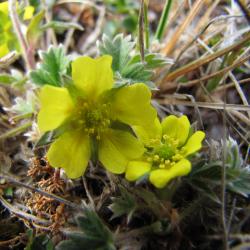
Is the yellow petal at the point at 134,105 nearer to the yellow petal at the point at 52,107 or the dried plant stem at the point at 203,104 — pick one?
the yellow petal at the point at 52,107

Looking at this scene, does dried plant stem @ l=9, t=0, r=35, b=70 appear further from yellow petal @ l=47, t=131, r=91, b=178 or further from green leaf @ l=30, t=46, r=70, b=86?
yellow petal @ l=47, t=131, r=91, b=178

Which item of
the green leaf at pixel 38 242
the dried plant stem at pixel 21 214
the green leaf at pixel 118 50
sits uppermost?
the green leaf at pixel 118 50

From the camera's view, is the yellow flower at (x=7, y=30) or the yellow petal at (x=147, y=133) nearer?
the yellow petal at (x=147, y=133)

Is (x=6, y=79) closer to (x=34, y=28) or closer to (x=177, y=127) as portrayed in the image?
(x=34, y=28)

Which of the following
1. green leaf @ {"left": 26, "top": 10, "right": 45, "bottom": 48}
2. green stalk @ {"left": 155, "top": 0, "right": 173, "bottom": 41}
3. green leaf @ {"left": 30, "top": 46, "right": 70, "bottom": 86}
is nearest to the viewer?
green leaf @ {"left": 30, "top": 46, "right": 70, "bottom": 86}

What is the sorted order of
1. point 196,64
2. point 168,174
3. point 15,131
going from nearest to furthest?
point 168,174, point 15,131, point 196,64

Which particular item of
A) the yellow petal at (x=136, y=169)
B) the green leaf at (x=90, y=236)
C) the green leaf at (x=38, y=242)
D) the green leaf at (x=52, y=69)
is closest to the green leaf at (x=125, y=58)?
the green leaf at (x=52, y=69)

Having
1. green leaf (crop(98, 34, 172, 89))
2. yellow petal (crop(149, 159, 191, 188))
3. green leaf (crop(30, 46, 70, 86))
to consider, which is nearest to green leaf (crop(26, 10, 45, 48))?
green leaf (crop(30, 46, 70, 86))

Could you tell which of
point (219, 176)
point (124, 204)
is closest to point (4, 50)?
point (124, 204)
